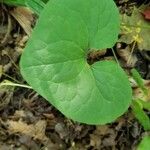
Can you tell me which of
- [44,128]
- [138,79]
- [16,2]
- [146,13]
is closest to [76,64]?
[138,79]

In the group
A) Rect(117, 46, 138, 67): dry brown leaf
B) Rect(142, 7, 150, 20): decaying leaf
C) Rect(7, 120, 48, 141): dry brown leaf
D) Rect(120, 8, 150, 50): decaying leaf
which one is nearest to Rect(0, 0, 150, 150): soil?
Rect(7, 120, 48, 141): dry brown leaf

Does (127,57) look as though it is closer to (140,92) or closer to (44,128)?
(140,92)

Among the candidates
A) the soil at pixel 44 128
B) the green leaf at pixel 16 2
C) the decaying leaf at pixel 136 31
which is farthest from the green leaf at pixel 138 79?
the green leaf at pixel 16 2

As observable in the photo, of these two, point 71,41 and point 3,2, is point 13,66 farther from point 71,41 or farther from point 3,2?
point 71,41

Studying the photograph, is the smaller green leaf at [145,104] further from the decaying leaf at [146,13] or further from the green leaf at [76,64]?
the decaying leaf at [146,13]

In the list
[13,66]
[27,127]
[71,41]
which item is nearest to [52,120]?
[27,127]
